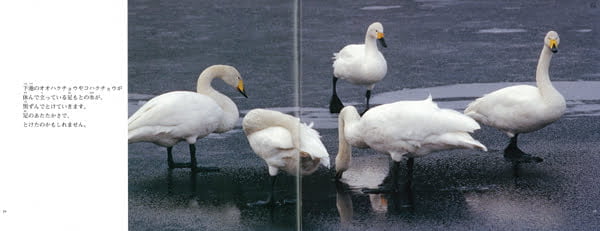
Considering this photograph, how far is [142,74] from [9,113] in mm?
828

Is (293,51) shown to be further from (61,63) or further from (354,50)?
(354,50)

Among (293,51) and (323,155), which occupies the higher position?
(293,51)

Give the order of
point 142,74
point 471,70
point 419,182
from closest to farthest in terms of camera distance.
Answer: point 142,74 → point 419,182 → point 471,70

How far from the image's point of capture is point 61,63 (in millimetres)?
5152

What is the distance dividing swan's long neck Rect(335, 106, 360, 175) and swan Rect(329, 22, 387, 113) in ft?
4.64

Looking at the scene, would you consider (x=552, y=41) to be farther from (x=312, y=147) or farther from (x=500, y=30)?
(x=500, y=30)

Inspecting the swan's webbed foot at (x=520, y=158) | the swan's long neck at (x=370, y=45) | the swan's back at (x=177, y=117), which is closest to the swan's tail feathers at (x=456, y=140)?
the swan's webbed foot at (x=520, y=158)

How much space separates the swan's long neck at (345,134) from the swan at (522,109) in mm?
970

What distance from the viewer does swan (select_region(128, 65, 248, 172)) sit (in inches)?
234


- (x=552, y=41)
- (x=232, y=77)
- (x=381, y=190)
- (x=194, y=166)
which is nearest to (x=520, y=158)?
(x=552, y=41)

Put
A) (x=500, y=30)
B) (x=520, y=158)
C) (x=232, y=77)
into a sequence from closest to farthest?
1. (x=232, y=77)
2. (x=520, y=158)
3. (x=500, y=30)

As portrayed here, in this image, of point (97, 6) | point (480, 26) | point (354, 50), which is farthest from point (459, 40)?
point (97, 6)

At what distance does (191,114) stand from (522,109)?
2082 millimetres

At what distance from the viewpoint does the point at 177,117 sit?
237 inches
